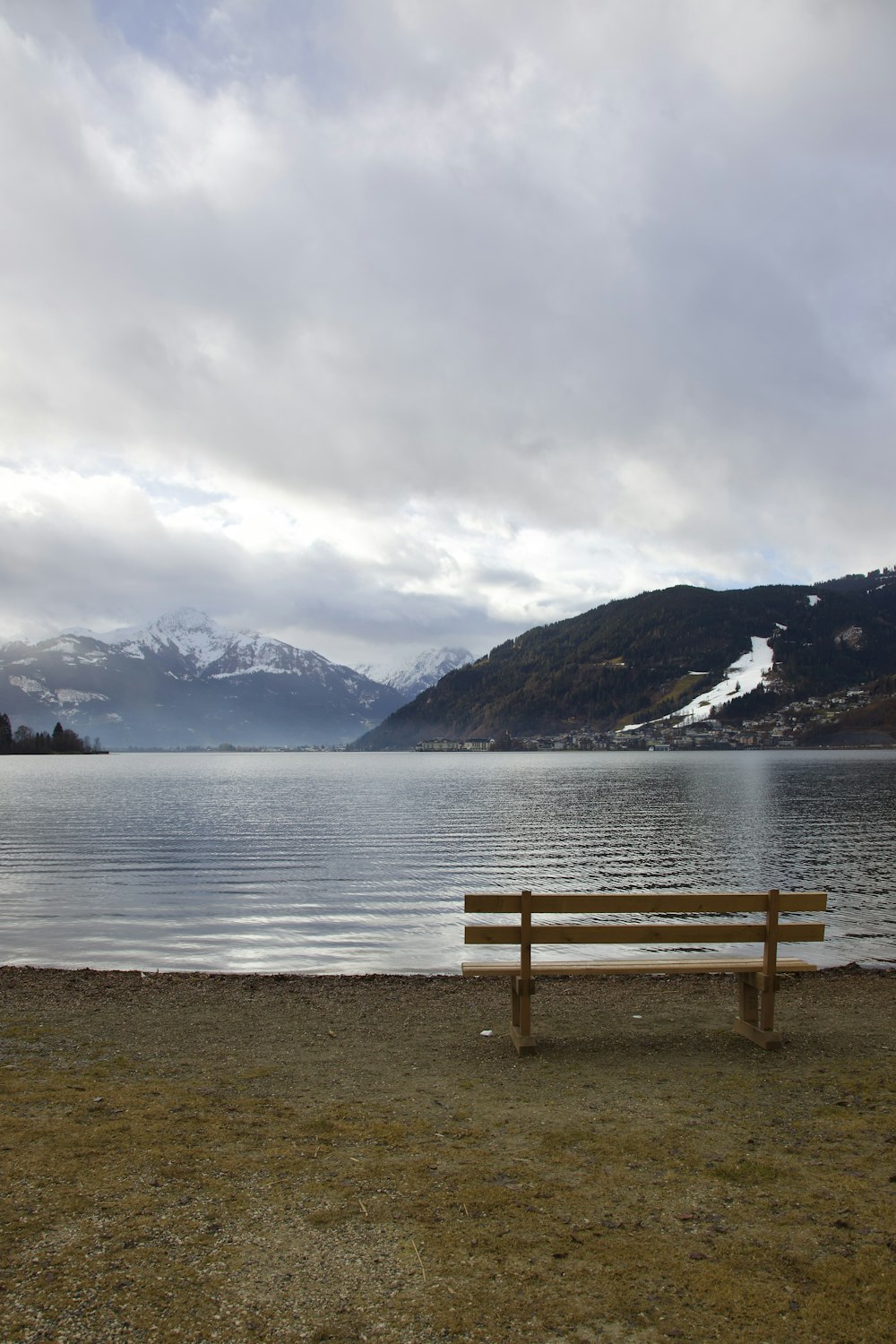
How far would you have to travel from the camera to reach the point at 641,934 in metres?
10.9

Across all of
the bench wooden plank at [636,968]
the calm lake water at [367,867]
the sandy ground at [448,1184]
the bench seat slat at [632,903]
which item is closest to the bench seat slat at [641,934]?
the bench seat slat at [632,903]

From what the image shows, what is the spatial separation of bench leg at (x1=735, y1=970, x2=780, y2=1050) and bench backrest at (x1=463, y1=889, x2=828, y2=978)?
0.24 metres

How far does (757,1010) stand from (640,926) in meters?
2.58

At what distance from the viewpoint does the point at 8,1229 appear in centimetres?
600

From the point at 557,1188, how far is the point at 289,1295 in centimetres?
243

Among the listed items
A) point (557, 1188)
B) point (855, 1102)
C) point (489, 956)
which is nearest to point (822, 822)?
point (489, 956)

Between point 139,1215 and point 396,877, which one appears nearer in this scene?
point 139,1215

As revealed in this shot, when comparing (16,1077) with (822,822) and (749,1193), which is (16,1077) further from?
(822,822)

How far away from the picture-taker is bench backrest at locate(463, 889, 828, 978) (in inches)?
424

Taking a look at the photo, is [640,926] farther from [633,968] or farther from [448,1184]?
[448,1184]

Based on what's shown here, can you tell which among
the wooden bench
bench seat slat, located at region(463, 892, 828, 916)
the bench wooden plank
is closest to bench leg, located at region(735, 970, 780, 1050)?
the wooden bench

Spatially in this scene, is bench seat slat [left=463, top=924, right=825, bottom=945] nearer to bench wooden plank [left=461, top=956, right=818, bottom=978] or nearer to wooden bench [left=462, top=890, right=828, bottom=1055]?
wooden bench [left=462, top=890, right=828, bottom=1055]

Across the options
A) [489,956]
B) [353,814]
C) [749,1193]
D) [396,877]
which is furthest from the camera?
[353,814]

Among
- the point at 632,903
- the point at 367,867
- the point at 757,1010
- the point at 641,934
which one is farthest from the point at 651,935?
the point at 367,867
